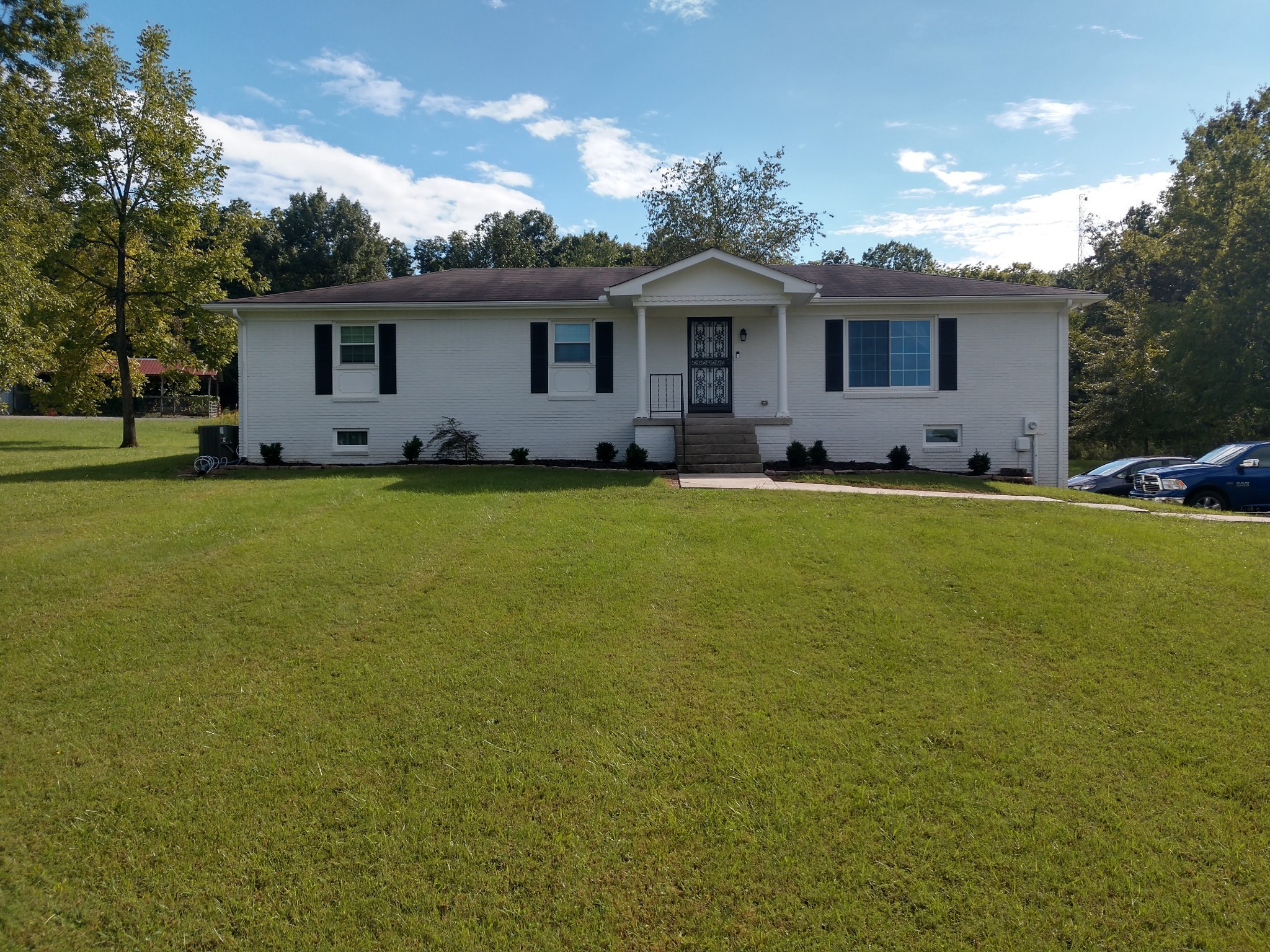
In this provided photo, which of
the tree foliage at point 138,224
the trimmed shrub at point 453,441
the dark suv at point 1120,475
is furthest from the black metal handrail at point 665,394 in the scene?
the tree foliage at point 138,224

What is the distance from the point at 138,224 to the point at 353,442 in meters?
11.2

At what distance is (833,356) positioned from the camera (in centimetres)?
1558

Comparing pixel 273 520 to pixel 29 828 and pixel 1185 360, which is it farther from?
pixel 1185 360

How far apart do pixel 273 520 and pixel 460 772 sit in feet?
19.6

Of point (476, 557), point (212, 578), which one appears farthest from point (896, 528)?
point (212, 578)

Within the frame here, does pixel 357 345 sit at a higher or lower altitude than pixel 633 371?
higher

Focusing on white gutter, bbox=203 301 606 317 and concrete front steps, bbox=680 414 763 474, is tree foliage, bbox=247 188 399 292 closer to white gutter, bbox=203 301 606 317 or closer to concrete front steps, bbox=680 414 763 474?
white gutter, bbox=203 301 606 317

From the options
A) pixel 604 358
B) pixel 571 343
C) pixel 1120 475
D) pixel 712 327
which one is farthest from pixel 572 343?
pixel 1120 475

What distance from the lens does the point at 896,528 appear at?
833cm

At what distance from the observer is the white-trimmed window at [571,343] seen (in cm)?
1576

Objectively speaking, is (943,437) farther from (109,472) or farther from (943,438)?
(109,472)

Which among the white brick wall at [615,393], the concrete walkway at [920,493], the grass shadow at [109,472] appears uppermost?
the white brick wall at [615,393]

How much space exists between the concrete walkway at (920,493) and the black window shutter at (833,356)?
13.2 ft

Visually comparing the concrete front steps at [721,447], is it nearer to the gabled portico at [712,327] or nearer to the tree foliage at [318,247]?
the gabled portico at [712,327]
